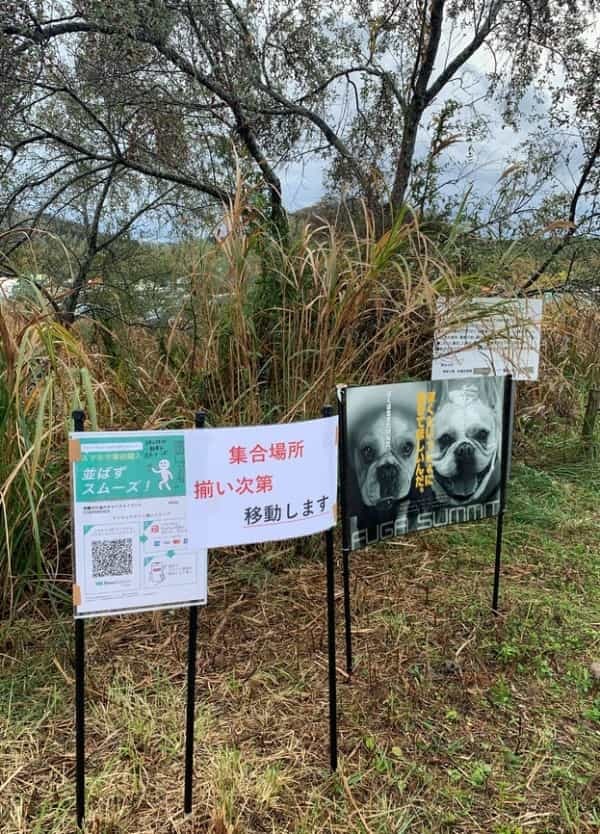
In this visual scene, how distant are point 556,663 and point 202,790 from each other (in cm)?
141

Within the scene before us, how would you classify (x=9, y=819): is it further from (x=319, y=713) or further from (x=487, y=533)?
(x=487, y=533)

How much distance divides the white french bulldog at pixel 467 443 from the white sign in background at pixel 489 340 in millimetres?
429

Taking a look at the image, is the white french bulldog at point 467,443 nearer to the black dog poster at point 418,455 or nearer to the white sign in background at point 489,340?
the black dog poster at point 418,455

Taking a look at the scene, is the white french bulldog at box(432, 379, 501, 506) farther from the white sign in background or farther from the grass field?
the grass field

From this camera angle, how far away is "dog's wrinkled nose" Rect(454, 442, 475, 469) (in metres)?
2.50

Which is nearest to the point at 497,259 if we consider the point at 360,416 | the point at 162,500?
the point at 360,416

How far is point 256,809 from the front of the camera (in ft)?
5.37

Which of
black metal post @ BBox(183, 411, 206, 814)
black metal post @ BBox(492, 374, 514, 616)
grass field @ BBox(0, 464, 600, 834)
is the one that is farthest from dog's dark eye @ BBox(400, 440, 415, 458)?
black metal post @ BBox(183, 411, 206, 814)

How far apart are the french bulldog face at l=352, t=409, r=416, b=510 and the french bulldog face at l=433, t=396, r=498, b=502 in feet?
0.57

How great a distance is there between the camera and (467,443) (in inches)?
99.3

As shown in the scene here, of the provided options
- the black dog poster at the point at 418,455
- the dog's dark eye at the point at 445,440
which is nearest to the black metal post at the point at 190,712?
the black dog poster at the point at 418,455

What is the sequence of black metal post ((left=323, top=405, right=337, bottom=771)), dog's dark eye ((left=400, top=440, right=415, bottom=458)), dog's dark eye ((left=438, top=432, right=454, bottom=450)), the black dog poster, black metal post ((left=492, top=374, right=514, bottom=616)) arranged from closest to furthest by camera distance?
black metal post ((left=323, top=405, right=337, bottom=771)) < the black dog poster < dog's dark eye ((left=400, top=440, right=415, bottom=458)) < dog's dark eye ((left=438, top=432, right=454, bottom=450)) < black metal post ((left=492, top=374, right=514, bottom=616))

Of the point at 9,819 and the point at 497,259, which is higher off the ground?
the point at 497,259

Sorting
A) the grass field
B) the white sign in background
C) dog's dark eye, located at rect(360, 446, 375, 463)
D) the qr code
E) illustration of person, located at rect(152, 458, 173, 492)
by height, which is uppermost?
the white sign in background
